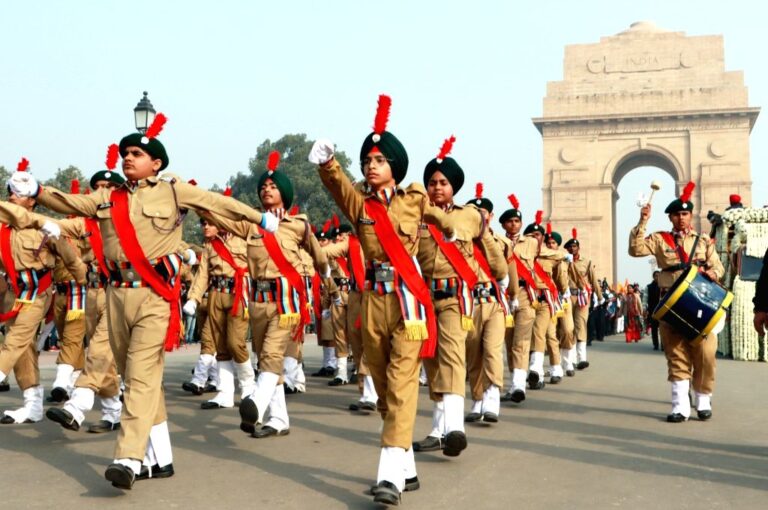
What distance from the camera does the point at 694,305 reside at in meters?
8.65

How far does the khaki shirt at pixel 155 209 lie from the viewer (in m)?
5.90

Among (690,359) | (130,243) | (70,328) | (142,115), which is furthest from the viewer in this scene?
(142,115)

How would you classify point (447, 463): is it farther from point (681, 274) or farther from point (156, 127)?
point (681, 274)

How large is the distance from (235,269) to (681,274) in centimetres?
467

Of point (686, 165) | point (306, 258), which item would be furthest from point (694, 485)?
point (686, 165)

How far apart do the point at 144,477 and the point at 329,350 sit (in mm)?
9314

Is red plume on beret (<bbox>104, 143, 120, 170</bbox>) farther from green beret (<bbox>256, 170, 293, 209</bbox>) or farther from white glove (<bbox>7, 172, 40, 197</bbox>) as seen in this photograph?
white glove (<bbox>7, 172, 40, 197</bbox>)

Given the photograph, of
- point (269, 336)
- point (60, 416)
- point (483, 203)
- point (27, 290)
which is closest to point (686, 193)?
point (483, 203)

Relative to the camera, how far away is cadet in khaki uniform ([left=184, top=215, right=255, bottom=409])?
9.41 m

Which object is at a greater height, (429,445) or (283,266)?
(283,266)

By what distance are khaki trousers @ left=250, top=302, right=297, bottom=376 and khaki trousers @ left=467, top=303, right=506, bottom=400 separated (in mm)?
1696

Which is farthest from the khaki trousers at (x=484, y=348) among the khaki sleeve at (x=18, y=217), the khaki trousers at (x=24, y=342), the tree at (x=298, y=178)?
the tree at (x=298, y=178)

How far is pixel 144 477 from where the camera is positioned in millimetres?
5977

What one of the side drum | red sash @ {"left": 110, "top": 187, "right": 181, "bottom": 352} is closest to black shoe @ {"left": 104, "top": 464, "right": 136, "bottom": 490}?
red sash @ {"left": 110, "top": 187, "right": 181, "bottom": 352}
